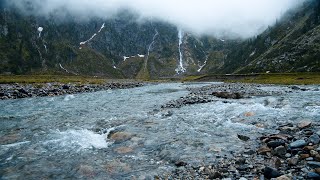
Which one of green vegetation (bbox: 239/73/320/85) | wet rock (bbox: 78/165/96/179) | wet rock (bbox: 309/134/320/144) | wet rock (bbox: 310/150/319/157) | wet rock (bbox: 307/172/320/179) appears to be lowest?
green vegetation (bbox: 239/73/320/85)

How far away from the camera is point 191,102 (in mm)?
41562

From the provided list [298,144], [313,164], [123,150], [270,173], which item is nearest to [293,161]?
[313,164]

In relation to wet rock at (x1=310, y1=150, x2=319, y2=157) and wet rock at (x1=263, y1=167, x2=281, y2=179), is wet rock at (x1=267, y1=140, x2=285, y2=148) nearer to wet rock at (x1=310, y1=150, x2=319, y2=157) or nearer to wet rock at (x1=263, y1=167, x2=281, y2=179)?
wet rock at (x1=310, y1=150, x2=319, y2=157)

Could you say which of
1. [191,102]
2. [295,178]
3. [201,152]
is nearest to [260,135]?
[201,152]

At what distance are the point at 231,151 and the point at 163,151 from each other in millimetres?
4043

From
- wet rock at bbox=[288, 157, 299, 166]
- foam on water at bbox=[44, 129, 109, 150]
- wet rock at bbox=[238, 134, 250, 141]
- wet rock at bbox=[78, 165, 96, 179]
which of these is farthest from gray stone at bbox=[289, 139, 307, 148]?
foam on water at bbox=[44, 129, 109, 150]

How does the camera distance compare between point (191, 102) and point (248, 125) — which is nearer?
point (248, 125)

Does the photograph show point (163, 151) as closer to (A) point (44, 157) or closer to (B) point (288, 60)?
(A) point (44, 157)

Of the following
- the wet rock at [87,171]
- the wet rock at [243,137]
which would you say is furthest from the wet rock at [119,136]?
the wet rock at [243,137]

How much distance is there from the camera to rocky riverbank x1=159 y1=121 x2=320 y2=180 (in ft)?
42.0

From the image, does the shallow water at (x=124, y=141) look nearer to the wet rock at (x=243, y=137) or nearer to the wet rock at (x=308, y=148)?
the wet rock at (x=243, y=137)

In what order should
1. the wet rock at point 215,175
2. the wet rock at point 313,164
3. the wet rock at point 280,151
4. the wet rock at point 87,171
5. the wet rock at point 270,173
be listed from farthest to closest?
the wet rock at point 280,151 < the wet rock at point 87,171 < the wet rock at point 215,175 < the wet rock at point 313,164 < the wet rock at point 270,173

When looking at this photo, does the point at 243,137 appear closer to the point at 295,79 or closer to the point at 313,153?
the point at 313,153

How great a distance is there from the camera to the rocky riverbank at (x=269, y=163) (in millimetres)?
12790
